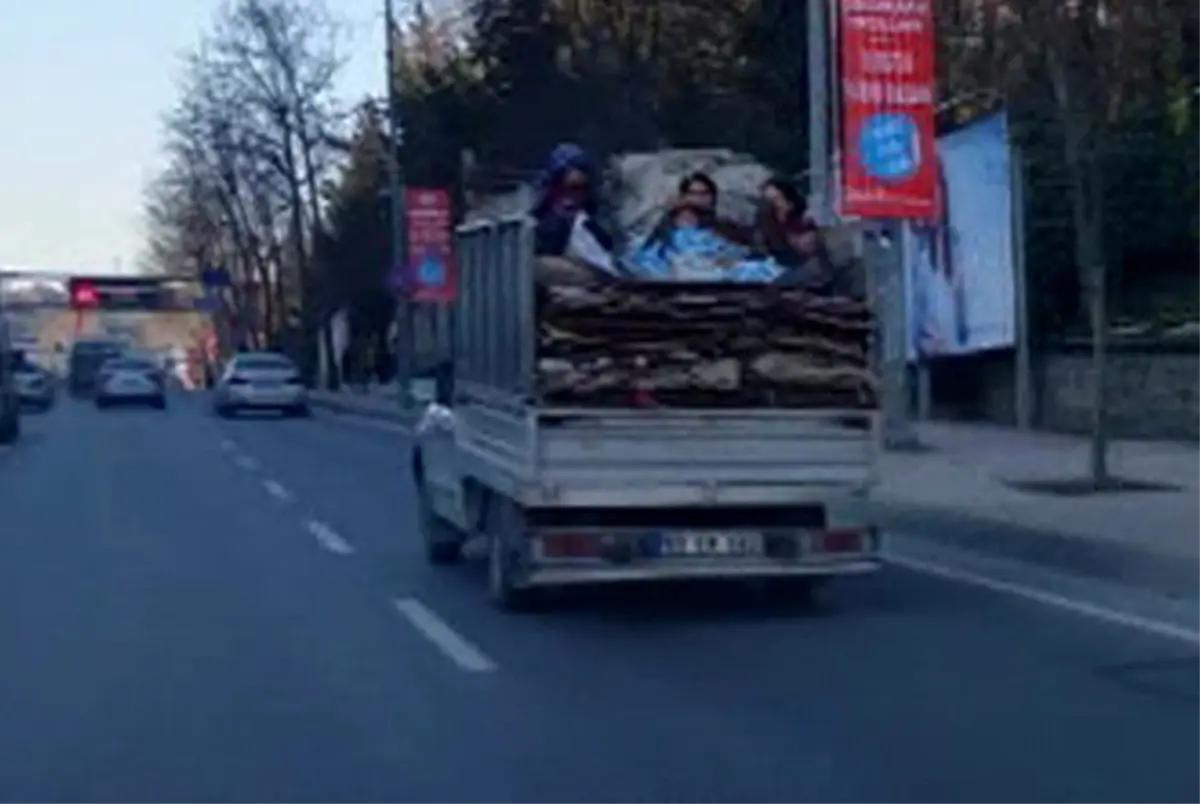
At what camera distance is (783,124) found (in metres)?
51.0

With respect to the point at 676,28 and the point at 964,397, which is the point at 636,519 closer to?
the point at 964,397

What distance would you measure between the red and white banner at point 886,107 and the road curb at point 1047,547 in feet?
14.1

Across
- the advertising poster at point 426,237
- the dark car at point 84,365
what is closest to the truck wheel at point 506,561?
the advertising poster at point 426,237

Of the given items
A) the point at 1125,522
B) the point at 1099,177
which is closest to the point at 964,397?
the point at 1099,177

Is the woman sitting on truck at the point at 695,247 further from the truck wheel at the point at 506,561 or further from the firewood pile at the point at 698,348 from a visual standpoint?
the truck wheel at the point at 506,561

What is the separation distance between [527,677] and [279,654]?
5.98ft

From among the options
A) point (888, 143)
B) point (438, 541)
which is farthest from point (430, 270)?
point (438, 541)

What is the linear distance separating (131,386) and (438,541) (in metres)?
59.5

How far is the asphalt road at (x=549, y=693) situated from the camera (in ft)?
37.3

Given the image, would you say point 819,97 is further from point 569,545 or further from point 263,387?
point 263,387

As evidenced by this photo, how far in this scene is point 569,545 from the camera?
17047 mm

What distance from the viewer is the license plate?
56.0ft

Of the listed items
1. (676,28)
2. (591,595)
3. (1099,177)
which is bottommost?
(591,595)

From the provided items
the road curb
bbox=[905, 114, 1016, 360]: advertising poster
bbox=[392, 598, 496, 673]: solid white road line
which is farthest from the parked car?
bbox=[392, 598, 496, 673]: solid white road line
